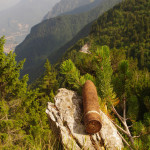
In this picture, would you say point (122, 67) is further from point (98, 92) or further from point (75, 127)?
point (75, 127)

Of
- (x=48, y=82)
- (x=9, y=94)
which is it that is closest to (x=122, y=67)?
(x=9, y=94)

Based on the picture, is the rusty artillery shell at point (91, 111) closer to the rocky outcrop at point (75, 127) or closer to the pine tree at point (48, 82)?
the rocky outcrop at point (75, 127)

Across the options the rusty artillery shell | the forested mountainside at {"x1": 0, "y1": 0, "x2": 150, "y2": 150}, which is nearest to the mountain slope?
the forested mountainside at {"x1": 0, "y1": 0, "x2": 150, "y2": 150}

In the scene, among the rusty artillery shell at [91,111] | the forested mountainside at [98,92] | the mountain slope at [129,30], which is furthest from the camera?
the mountain slope at [129,30]

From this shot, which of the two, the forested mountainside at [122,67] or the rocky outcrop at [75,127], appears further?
the forested mountainside at [122,67]

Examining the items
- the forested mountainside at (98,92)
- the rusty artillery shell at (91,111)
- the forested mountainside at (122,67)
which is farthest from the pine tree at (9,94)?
the rusty artillery shell at (91,111)

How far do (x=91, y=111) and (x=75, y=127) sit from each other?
2.40ft

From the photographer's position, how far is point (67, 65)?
9.91 ft

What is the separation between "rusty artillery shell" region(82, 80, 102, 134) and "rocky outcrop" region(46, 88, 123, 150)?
0.26 meters

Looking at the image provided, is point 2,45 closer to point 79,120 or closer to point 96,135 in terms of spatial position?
point 79,120

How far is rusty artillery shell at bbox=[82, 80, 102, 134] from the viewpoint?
9.12 feet

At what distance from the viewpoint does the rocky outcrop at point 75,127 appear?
2934 mm

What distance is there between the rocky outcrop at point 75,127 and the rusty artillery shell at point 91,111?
0.84 feet

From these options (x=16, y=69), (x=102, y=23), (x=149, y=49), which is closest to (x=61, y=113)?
(x=16, y=69)
